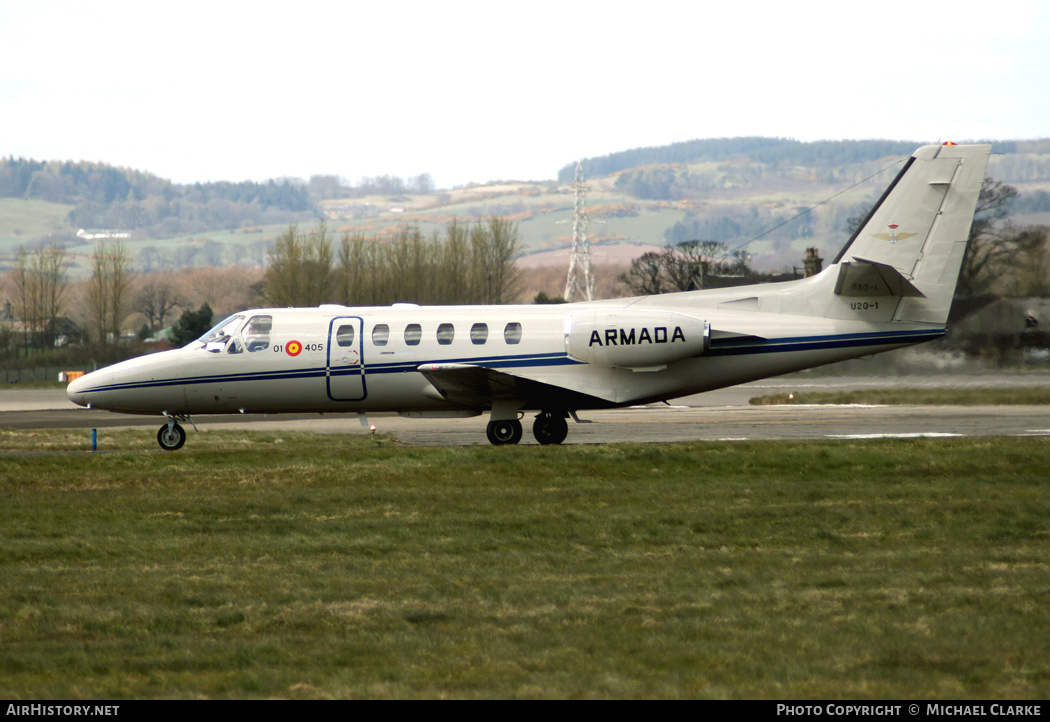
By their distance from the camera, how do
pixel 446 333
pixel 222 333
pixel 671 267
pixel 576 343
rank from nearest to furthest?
pixel 576 343 → pixel 446 333 → pixel 222 333 → pixel 671 267

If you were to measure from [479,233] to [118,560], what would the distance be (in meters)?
73.0

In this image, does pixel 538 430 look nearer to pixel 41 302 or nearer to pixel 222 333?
pixel 222 333

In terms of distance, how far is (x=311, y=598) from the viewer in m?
8.55

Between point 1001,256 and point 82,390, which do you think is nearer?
point 82,390

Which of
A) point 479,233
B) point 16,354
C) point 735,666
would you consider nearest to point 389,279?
point 479,233

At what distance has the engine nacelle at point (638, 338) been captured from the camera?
20250mm

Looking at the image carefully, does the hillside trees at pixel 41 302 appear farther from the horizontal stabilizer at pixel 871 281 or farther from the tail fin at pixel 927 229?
the tail fin at pixel 927 229

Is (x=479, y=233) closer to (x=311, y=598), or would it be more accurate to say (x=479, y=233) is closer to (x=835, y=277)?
(x=835, y=277)

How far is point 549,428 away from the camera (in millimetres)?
21984

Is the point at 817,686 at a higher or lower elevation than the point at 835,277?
lower

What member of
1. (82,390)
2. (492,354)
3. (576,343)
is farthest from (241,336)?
(576,343)

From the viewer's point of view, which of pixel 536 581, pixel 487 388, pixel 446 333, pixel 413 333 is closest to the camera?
pixel 536 581

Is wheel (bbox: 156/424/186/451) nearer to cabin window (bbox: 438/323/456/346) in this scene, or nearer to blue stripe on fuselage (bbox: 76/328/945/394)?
blue stripe on fuselage (bbox: 76/328/945/394)

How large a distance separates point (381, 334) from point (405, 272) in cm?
6219
